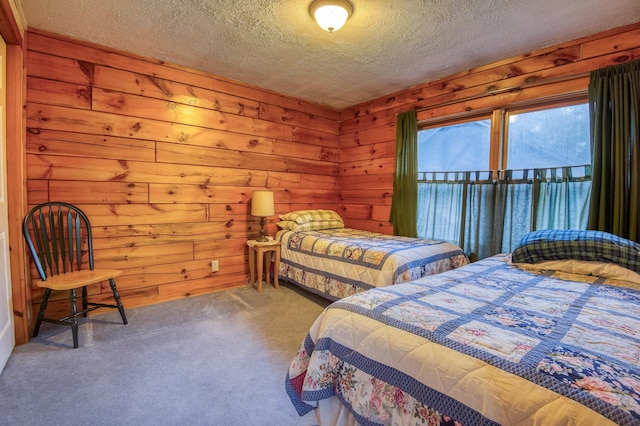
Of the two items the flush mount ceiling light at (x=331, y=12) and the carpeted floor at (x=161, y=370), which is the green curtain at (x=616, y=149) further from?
the carpeted floor at (x=161, y=370)

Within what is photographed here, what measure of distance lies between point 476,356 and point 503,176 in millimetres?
2439

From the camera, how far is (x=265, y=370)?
1892 mm

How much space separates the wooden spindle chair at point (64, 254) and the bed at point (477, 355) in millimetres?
1810

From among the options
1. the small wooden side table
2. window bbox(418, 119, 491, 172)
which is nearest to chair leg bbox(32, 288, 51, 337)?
the small wooden side table

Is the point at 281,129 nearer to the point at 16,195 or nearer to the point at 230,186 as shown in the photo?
the point at 230,186

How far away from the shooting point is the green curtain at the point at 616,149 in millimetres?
2131

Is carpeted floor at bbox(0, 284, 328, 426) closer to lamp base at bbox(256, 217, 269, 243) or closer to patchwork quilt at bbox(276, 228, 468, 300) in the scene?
patchwork quilt at bbox(276, 228, 468, 300)

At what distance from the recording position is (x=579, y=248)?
193 centimetres

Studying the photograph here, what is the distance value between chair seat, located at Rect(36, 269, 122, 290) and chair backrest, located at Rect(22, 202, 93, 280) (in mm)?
94

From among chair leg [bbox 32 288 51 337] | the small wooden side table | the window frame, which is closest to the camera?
chair leg [bbox 32 288 51 337]

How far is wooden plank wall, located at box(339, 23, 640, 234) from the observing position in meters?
2.37

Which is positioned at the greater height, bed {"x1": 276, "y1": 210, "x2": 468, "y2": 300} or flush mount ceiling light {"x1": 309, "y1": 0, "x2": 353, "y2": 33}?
flush mount ceiling light {"x1": 309, "y1": 0, "x2": 353, "y2": 33}

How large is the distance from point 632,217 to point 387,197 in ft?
7.14

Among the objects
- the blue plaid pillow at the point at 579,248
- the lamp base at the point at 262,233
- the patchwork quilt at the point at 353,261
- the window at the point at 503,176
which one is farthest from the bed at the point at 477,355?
the lamp base at the point at 262,233
